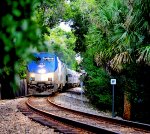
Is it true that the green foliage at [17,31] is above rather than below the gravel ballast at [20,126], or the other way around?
above

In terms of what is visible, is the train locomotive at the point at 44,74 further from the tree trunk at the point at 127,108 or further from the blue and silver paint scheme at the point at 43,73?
the tree trunk at the point at 127,108

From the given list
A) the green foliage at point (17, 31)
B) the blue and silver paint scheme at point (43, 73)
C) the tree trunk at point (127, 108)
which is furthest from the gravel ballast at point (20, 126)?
the blue and silver paint scheme at point (43, 73)

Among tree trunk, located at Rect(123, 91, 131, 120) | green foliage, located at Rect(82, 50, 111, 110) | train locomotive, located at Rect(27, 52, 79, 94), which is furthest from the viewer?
train locomotive, located at Rect(27, 52, 79, 94)

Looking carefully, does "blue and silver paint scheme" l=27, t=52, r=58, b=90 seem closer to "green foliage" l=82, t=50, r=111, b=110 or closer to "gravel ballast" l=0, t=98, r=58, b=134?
"green foliage" l=82, t=50, r=111, b=110

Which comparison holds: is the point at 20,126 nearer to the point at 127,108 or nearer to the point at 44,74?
the point at 127,108

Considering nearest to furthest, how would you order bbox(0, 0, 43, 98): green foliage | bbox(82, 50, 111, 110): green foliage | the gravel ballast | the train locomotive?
bbox(0, 0, 43, 98): green foliage → the gravel ballast → bbox(82, 50, 111, 110): green foliage → the train locomotive

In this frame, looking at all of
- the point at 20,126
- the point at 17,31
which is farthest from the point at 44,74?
the point at 17,31

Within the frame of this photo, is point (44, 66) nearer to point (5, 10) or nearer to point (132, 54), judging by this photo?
point (132, 54)

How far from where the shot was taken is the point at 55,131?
30.9 ft

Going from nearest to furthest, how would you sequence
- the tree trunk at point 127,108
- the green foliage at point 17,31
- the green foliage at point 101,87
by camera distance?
the green foliage at point 17,31 < the tree trunk at point 127,108 < the green foliage at point 101,87

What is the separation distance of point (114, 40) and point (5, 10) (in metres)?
12.1

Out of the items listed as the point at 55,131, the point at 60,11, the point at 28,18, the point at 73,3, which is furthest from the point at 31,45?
the point at 73,3

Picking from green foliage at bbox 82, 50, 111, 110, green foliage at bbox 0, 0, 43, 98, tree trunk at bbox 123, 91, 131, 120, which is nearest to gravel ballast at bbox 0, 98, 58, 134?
tree trunk at bbox 123, 91, 131, 120

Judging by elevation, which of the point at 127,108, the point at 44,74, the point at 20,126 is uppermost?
the point at 44,74
